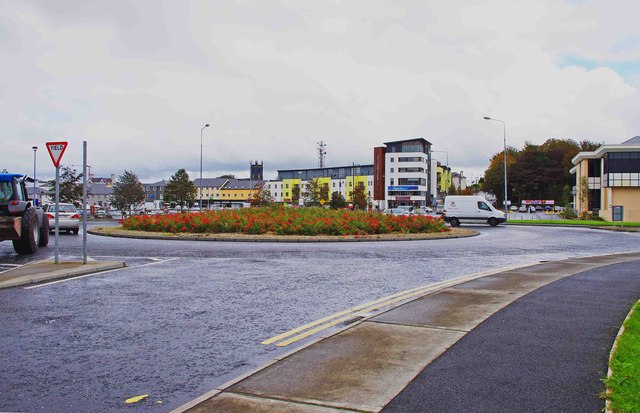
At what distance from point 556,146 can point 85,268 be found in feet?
404

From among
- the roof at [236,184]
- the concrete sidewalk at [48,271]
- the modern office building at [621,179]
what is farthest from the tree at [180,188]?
the roof at [236,184]

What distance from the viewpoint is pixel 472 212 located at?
128 ft

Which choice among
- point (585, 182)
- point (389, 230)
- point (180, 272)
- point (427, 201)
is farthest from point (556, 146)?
point (180, 272)

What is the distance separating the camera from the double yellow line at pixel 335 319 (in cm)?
665

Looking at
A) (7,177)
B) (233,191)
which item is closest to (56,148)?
(7,177)

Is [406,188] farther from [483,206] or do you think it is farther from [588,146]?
[483,206]

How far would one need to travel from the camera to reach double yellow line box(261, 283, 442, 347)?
262 inches

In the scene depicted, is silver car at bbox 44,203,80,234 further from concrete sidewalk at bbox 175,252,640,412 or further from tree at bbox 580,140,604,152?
tree at bbox 580,140,604,152

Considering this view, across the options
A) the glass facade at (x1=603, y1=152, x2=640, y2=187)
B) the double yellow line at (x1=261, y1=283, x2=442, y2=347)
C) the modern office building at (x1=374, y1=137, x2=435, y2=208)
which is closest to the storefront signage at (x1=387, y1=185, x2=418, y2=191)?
the modern office building at (x1=374, y1=137, x2=435, y2=208)

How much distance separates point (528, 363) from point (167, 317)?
4891 millimetres

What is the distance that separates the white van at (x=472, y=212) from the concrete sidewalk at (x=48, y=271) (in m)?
29.5

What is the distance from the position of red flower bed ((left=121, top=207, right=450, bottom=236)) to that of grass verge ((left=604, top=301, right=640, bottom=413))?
1968 cm

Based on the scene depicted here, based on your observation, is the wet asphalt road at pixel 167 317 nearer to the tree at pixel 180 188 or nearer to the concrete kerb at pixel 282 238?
the concrete kerb at pixel 282 238

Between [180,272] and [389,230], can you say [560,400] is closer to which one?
[180,272]
